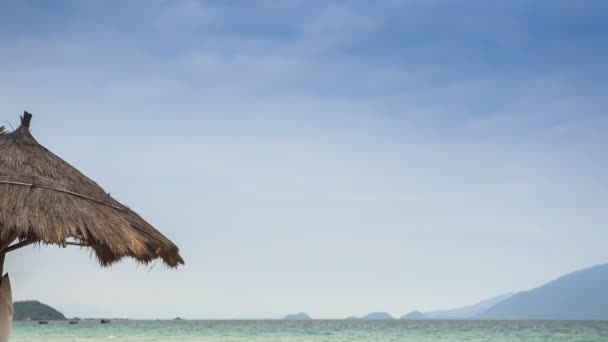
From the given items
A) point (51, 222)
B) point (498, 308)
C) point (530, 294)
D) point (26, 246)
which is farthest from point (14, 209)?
point (530, 294)

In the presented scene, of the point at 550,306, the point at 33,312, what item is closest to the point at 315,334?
the point at 33,312

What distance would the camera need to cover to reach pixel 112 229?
538cm

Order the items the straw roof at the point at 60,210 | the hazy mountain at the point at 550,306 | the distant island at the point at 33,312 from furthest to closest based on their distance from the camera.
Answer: the hazy mountain at the point at 550,306
the distant island at the point at 33,312
the straw roof at the point at 60,210

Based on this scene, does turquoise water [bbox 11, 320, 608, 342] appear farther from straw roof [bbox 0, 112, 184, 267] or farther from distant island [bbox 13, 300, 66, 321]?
distant island [bbox 13, 300, 66, 321]

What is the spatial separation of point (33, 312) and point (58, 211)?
81258mm

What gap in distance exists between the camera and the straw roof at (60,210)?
16.5 feet

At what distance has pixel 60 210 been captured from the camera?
518 centimetres

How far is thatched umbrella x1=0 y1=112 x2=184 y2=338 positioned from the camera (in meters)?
5.02

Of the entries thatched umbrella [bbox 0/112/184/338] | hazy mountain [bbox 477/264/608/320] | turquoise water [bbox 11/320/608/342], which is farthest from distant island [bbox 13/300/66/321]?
hazy mountain [bbox 477/264/608/320]

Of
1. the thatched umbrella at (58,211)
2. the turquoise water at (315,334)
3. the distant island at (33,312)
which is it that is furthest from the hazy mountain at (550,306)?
the thatched umbrella at (58,211)

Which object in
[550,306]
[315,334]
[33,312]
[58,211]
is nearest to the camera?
[58,211]

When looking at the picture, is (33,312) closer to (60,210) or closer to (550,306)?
(60,210)

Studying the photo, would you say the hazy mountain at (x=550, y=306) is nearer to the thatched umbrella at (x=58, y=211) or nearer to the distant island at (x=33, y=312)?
the distant island at (x=33, y=312)

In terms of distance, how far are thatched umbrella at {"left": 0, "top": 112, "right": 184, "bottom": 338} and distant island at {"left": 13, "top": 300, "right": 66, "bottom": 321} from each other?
77.0m
